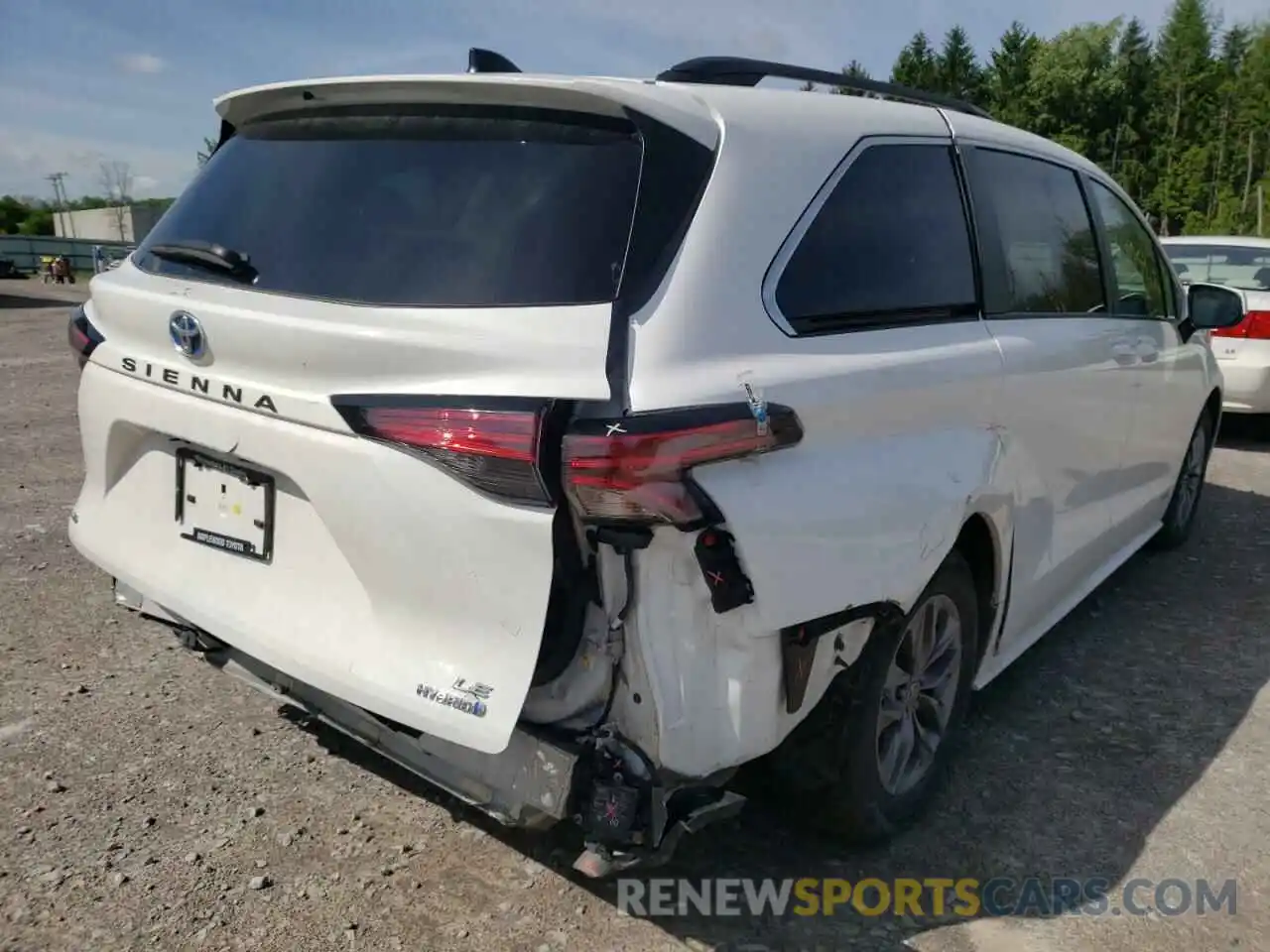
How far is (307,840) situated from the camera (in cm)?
286

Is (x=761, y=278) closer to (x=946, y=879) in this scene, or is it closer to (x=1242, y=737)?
(x=946, y=879)

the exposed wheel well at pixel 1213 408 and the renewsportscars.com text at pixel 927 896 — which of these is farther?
the exposed wheel well at pixel 1213 408

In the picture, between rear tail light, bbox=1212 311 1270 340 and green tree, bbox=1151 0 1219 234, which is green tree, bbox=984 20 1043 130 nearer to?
green tree, bbox=1151 0 1219 234

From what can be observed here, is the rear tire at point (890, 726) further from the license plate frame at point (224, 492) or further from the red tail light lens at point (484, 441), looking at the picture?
the license plate frame at point (224, 492)

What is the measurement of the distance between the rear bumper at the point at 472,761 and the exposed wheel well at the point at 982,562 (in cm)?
138

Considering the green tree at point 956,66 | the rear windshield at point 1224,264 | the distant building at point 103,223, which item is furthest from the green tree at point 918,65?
the rear windshield at point 1224,264

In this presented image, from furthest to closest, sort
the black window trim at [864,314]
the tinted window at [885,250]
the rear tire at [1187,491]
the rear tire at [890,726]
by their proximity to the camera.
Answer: the rear tire at [1187,491]
the rear tire at [890,726]
the tinted window at [885,250]
the black window trim at [864,314]

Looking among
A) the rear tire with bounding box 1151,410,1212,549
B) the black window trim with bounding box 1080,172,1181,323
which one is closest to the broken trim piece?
the black window trim with bounding box 1080,172,1181,323

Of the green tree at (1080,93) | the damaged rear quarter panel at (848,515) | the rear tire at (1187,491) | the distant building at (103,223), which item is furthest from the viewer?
the green tree at (1080,93)

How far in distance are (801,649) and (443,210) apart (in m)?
1.21

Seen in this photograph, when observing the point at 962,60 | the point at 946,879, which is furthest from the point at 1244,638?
the point at 962,60

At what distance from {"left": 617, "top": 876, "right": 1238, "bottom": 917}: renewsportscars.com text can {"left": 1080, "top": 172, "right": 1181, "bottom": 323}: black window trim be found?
2119 millimetres

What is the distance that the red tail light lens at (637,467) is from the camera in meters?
1.96

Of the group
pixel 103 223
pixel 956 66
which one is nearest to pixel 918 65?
pixel 956 66
